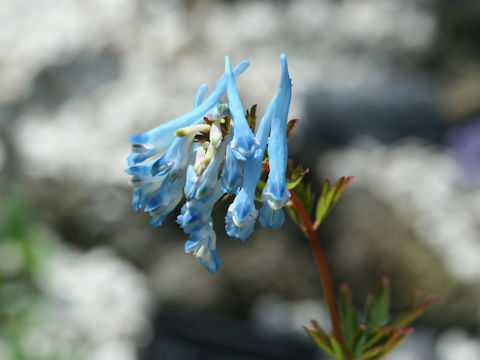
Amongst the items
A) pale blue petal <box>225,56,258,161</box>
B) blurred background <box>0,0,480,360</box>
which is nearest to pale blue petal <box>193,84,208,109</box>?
pale blue petal <box>225,56,258,161</box>

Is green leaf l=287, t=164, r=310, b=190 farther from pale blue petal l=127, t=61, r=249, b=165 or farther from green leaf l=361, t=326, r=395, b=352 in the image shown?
green leaf l=361, t=326, r=395, b=352

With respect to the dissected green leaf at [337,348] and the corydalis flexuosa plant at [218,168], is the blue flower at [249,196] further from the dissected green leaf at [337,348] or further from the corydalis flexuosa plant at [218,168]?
the dissected green leaf at [337,348]

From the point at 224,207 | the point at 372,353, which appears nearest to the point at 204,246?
the point at 372,353

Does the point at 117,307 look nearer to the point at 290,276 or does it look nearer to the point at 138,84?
the point at 290,276

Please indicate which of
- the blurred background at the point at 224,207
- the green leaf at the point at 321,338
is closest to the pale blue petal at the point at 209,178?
the green leaf at the point at 321,338

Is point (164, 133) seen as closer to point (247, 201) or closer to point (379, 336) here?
point (247, 201)

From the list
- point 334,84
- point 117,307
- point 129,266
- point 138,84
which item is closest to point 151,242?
point 129,266
